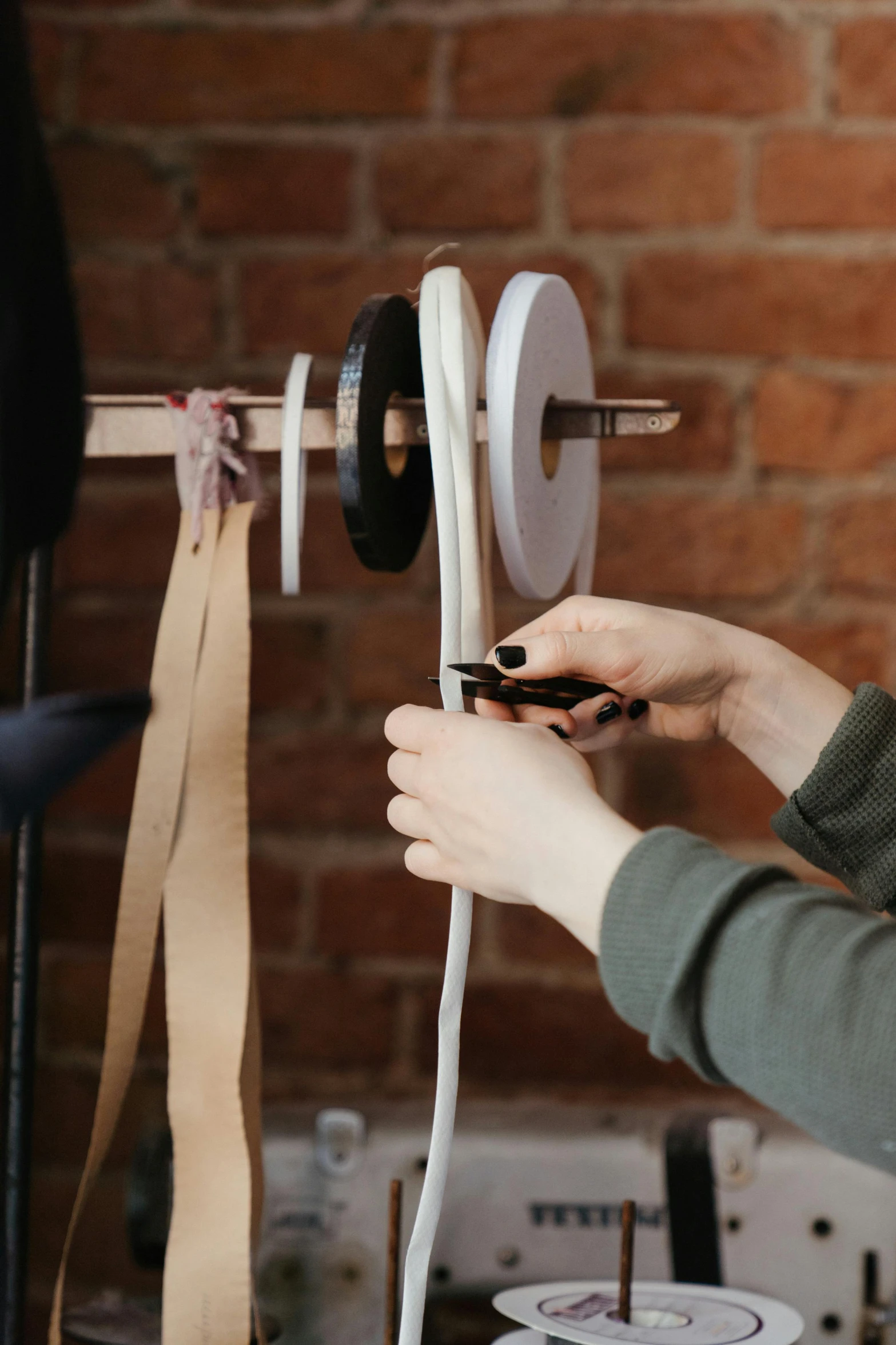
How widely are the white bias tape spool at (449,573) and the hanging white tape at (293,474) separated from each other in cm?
7

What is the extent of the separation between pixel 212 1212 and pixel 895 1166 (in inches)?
13.2

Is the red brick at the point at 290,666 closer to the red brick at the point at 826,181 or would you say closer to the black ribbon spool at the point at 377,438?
the black ribbon spool at the point at 377,438

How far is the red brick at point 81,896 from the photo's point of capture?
927 mm

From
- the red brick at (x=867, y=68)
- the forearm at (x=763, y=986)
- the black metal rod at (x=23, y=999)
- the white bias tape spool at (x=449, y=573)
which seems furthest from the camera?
the red brick at (x=867, y=68)

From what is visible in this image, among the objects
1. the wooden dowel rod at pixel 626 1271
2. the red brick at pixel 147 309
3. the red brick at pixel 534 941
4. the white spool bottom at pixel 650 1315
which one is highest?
the red brick at pixel 147 309

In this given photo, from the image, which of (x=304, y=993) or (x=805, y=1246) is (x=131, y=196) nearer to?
(x=304, y=993)

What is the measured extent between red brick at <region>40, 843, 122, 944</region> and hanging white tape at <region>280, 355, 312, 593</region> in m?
0.42

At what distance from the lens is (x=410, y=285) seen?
0.90 metres

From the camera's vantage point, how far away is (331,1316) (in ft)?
2.34

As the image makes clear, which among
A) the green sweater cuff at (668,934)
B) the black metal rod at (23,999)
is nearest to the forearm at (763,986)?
the green sweater cuff at (668,934)

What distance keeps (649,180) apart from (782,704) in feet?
1.47

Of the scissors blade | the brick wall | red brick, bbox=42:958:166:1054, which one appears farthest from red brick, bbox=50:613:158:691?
the scissors blade

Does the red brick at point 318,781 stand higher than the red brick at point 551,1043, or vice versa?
the red brick at point 318,781

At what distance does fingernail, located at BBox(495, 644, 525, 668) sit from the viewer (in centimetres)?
55
